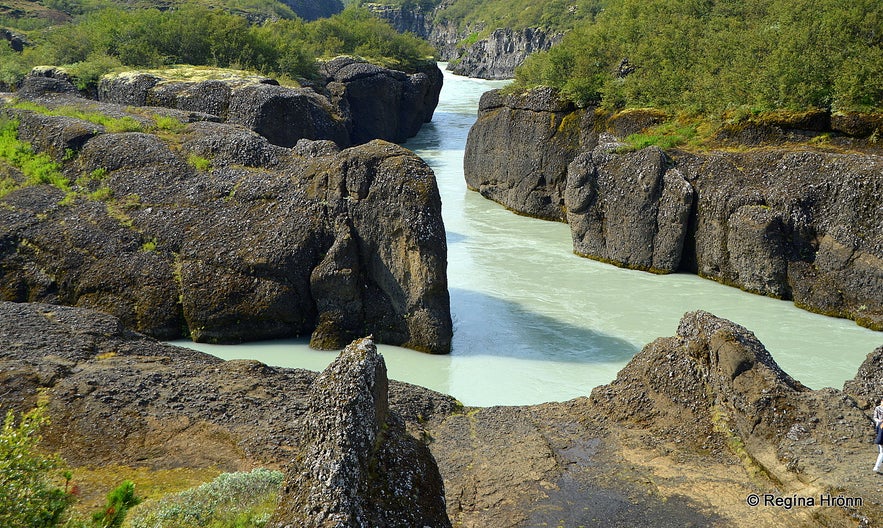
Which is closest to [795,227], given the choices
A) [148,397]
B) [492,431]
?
[492,431]

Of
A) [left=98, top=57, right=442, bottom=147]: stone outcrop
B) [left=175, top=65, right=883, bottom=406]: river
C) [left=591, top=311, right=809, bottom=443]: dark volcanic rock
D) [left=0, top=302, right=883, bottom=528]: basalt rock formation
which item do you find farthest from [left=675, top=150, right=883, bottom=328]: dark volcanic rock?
[left=98, top=57, right=442, bottom=147]: stone outcrop

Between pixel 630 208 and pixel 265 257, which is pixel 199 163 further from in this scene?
pixel 630 208

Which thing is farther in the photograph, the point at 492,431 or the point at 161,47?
the point at 161,47

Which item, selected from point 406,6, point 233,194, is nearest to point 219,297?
point 233,194

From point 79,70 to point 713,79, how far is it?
2388cm

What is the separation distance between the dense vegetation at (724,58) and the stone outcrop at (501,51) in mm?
64833

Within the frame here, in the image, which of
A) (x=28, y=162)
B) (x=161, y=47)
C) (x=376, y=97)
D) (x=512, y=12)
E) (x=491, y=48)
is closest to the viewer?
(x=28, y=162)

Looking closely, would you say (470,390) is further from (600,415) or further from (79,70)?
(79,70)

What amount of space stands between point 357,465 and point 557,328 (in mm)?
13171

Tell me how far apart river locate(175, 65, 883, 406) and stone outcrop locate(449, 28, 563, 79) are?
79.7 meters

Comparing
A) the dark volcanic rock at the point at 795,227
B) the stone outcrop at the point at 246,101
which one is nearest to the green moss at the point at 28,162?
the stone outcrop at the point at 246,101

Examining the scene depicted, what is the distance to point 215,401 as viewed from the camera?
37.3 ft

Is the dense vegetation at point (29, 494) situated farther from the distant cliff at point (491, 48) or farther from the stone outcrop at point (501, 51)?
the stone outcrop at point (501, 51)

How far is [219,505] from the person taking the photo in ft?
28.4
